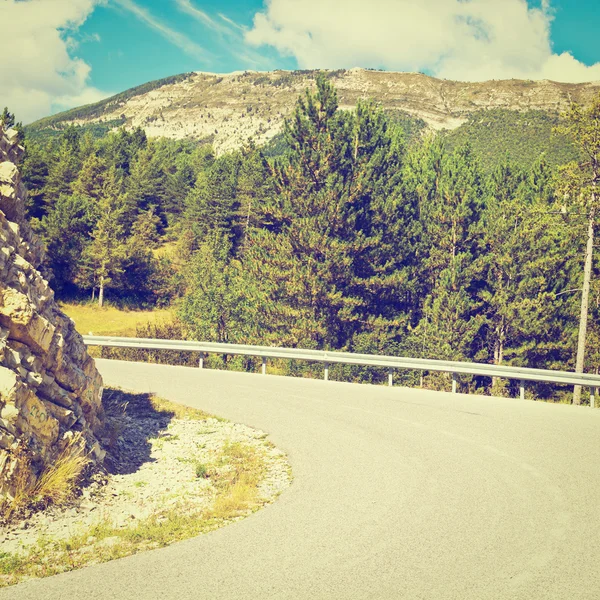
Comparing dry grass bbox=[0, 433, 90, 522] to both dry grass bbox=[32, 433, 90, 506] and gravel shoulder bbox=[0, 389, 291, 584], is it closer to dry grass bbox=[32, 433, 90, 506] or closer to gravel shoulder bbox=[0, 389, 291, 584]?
dry grass bbox=[32, 433, 90, 506]

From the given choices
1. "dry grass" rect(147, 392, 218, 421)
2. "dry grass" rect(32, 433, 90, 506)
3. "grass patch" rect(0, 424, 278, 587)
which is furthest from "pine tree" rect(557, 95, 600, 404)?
"dry grass" rect(32, 433, 90, 506)

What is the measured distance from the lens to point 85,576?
6.21m

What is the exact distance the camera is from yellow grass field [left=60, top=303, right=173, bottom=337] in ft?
172

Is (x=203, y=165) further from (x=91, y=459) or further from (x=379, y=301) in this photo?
(x=91, y=459)

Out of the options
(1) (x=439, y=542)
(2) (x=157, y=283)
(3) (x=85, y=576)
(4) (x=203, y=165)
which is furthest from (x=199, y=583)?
(4) (x=203, y=165)

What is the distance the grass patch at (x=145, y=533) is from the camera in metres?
6.46

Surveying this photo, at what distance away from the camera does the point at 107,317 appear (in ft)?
185

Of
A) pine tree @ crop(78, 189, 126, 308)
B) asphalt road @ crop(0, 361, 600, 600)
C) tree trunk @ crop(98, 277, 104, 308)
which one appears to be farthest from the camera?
tree trunk @ crop(98, 277, 104, 308)

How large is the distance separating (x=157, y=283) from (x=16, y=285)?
177ft

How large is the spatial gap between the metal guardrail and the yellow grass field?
2902 centimetres

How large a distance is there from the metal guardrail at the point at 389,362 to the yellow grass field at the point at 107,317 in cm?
2902

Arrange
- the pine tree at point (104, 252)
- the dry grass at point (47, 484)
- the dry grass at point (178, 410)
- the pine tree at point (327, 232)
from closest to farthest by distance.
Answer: the dry grass at point (47, 484), the dry grass at point (178, 410), the pine tree at point (327, 232), the pine tree at point (104, 252)

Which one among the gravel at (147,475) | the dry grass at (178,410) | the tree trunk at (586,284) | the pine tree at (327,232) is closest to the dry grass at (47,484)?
the gravel at (147,475)

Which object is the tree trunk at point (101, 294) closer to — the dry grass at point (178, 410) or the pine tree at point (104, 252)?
the pine tree at point (104, 252)
